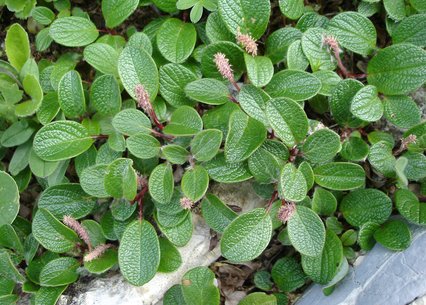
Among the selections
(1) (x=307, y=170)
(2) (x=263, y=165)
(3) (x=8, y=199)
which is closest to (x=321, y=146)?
(1) (x=307, y=170)

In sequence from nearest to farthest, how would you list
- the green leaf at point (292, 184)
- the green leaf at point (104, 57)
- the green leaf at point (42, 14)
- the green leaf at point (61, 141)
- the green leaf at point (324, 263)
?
the green leaf at point (292, 184) → the green leaf at point (324, 263) → the green leaf at point (61, 141) → the green leaf at point (104, 57) → the green leaf at point (42, 14)

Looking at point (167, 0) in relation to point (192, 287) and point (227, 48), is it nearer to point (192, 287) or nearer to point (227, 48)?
point (227, 48)

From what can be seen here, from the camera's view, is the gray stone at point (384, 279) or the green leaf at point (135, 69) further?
the green leaf at point (135, 69)

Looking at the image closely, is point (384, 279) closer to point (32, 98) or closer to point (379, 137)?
point (379, 137)

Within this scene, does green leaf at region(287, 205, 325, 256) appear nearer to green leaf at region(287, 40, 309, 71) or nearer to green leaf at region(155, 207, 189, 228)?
green leaf at region(155, 207, 189, 228)

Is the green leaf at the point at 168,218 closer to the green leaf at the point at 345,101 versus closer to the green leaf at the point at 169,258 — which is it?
the green leaf at the point at 169,258

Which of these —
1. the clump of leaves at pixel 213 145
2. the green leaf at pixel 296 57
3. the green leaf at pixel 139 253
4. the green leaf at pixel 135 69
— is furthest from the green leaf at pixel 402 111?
the green leaf at pixel 139 253
